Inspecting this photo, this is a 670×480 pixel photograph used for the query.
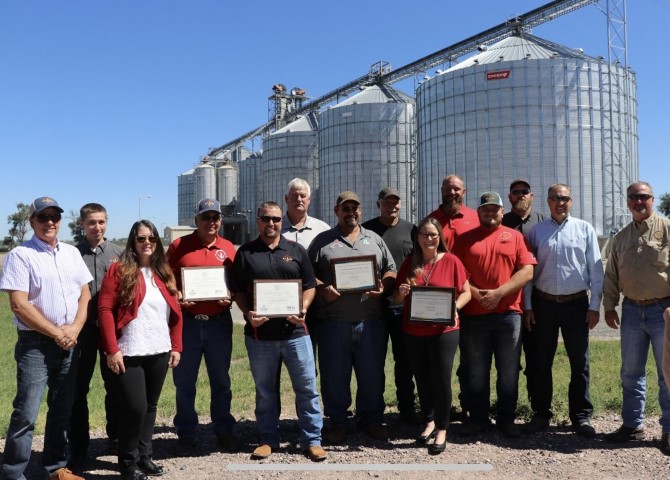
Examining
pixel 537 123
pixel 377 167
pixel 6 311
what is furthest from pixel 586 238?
pixel 377 167

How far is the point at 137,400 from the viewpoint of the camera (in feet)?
16.7

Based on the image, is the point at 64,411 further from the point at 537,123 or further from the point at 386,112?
the point at 386,112

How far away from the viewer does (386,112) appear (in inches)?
1965

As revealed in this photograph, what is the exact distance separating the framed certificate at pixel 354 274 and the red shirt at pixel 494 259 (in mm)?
1052

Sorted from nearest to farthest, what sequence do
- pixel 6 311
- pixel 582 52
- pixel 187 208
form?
pixel 6 311
pixel 582 52
pixel 187 208

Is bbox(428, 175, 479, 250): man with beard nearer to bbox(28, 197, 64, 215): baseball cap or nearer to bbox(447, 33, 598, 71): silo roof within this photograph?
bbox(28, 197, 64, 215): baseball cap

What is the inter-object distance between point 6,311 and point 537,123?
3083 centimetres

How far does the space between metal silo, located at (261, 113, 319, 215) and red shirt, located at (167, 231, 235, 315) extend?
52.7m

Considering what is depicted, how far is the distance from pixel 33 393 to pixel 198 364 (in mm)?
1640

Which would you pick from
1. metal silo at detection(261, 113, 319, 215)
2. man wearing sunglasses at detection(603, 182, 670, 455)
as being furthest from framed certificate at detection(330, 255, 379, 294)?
metal silo at detection(261, 113, 319, 215)

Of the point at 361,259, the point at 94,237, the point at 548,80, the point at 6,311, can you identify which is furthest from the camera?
the point at 548,80

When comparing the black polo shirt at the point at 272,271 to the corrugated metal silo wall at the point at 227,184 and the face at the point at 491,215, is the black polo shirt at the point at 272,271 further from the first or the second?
the corrugated metal silo wall at the point at 227,184

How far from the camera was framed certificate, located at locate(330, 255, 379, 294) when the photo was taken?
6070 mm

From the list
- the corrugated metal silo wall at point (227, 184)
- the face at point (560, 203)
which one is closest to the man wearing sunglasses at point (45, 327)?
the face at point (560, 203)
